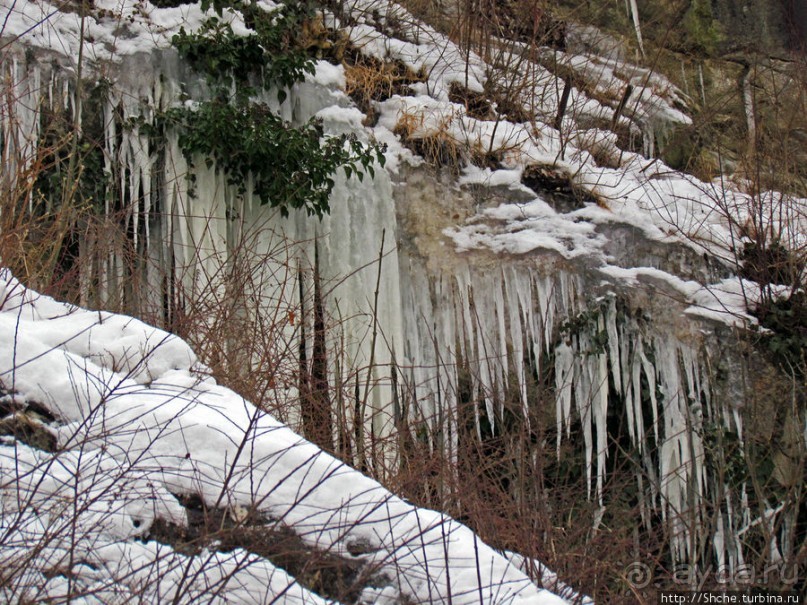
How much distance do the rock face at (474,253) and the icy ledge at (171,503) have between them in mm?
2686

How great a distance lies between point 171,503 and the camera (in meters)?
2.11

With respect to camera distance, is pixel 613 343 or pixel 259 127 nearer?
pixel 259 127

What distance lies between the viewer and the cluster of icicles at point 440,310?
5723 mm

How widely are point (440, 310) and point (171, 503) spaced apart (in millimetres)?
4262

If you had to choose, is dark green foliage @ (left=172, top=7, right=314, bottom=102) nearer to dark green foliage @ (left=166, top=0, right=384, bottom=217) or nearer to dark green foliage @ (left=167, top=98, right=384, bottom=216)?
dark green foliage @ (left=166, top=0, right=384, bottom=217)

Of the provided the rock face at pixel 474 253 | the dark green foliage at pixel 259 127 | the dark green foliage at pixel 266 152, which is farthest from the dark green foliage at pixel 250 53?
the dark green foliage at pixel 266 152

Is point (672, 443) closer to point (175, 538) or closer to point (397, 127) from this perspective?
point (397, 127)

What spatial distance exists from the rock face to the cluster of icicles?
16 mm

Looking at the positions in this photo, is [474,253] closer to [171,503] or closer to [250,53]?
[250,53]

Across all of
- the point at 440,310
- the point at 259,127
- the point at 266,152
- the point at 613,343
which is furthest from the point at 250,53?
the point at 613,343

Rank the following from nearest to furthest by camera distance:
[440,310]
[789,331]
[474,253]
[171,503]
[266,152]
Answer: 1. [171,503]
2. [266,152]
3. [789,331]
4. [440,310]
5. [474,253]

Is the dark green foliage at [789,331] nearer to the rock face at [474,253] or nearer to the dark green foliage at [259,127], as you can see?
the rock face at [474,253]

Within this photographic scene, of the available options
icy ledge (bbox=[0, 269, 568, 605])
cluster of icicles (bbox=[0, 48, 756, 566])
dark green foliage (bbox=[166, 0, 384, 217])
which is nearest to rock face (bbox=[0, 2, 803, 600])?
cluster of icicles (bbox=[0, 48, 756, 566])

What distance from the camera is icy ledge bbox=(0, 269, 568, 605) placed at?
1.78 m
